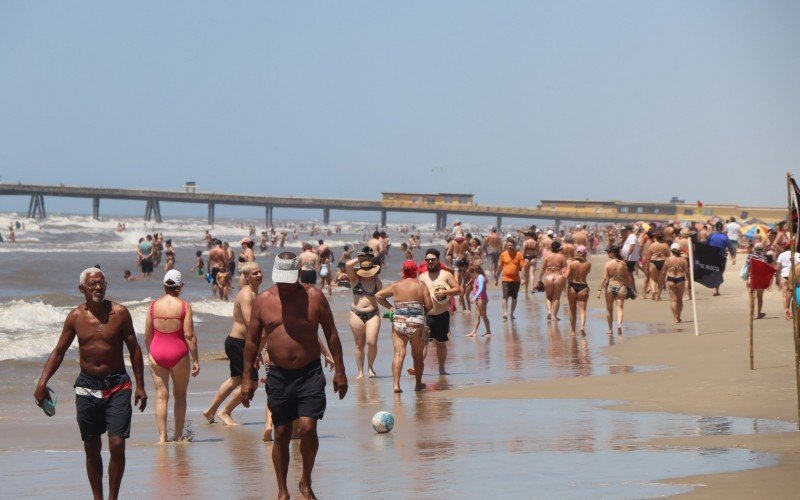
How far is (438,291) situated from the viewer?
1357 centimetres

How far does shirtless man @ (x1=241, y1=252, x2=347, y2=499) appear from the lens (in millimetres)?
7156

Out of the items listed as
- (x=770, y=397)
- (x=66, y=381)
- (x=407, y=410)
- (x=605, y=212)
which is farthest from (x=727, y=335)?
(x=605, y=212)

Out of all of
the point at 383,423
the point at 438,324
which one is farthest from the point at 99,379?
the point at 438,324

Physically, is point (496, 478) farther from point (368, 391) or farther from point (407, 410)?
point (368, 391)

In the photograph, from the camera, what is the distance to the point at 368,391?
43.0 ft

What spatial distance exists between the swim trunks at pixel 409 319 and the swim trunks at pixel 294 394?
213 inches

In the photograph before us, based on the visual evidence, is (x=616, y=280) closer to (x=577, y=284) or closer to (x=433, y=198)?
(x=577, y=284)

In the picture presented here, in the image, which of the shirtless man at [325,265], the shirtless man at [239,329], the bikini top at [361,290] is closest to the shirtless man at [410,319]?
the bikini top at [361,290]

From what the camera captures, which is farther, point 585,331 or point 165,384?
point 585,331

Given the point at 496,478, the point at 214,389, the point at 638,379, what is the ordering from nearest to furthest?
1. the point at 496,478
2. the point at 638,379
3. the point at 214,389

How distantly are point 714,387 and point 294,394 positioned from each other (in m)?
5.96

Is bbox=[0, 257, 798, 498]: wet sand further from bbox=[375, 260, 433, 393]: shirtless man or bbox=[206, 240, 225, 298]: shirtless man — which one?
bbox=[206, 240, 225, 298]: shirtless man

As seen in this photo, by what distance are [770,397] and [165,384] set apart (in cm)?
555

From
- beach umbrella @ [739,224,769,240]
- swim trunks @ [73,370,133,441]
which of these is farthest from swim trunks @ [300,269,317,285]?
beach umbrella @ [739,224,769,240]
